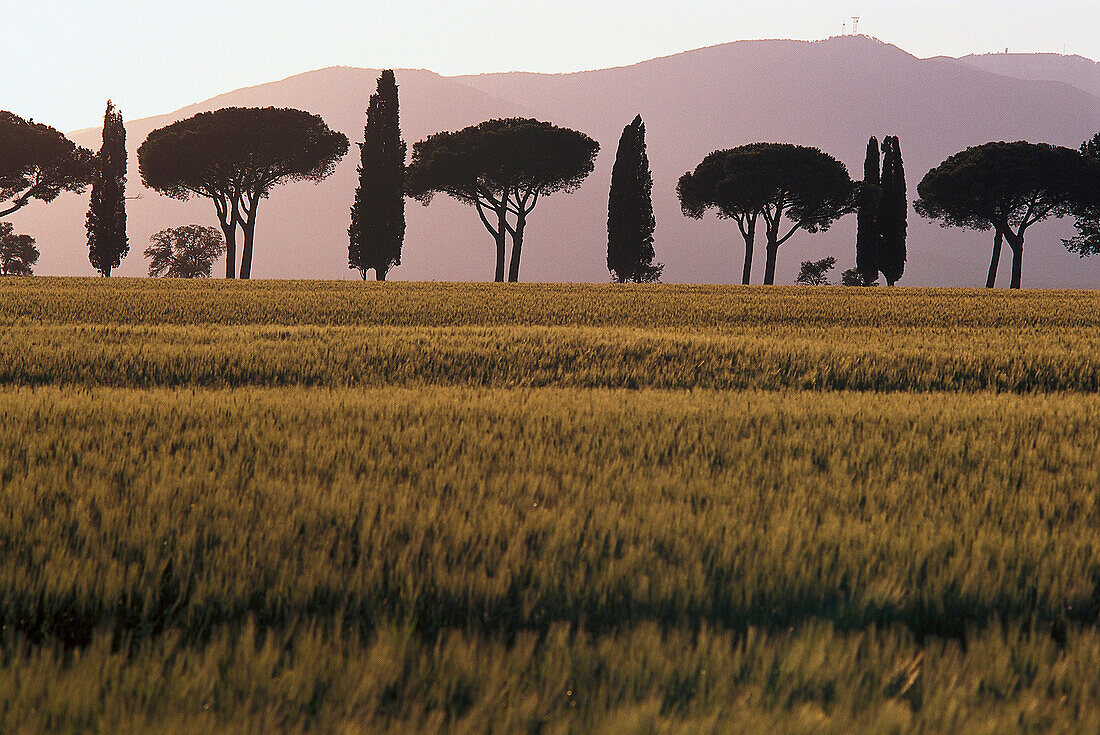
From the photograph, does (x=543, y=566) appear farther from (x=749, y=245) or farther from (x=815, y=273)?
(x=815, y=273)

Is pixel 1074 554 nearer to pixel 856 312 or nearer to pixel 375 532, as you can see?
pixel 375 532

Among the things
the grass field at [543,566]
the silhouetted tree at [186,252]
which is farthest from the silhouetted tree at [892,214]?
the silhouetted tree at [186,252]

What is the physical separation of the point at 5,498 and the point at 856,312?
66.1 ft

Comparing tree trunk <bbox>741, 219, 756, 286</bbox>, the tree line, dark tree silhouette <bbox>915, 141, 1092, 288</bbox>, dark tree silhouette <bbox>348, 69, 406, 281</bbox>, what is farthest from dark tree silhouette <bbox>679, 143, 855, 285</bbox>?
dark tree silhouette <bbox>348, 69, 406, 281</bbox>

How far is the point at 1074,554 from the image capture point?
3137 millimetres

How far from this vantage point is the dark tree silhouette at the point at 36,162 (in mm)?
58281

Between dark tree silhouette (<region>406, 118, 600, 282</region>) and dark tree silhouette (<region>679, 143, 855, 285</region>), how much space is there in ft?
36.3

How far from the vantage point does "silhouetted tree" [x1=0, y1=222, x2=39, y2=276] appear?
8350 centimetres

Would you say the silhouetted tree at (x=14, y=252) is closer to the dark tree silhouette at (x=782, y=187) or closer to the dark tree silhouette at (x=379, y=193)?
the dark tree silhouette at (x=379, y=193)

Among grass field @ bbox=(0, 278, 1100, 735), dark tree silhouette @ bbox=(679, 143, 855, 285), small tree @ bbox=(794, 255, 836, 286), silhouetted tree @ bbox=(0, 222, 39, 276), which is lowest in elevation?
grass field @ bbox=(0, 278, 1100, 735)

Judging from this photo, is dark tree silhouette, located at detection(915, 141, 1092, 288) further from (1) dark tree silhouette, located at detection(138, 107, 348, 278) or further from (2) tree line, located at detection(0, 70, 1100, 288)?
(1) dark tree silhouette, located at detection(138, 107, 348, 278)

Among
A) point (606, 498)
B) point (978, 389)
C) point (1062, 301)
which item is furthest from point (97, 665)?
point (1062, 301)

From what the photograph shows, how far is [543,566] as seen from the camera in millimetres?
2865

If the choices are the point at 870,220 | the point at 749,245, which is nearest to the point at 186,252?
the point at 749,245
